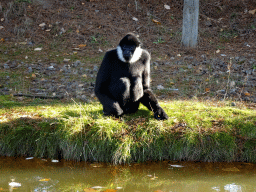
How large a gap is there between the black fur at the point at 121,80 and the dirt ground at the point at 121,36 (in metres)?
2.13

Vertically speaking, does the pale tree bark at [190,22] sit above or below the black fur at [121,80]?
above

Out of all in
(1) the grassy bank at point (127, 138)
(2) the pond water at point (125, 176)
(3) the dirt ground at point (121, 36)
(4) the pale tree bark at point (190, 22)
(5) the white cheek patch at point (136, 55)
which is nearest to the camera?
(2) the pond water at point (125, 176)

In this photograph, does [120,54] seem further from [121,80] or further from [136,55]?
[121,80]

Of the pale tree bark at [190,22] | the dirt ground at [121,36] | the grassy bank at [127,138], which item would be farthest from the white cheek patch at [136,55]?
the pale tree bark at [190,22]

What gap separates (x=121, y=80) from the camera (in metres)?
Result: 4.59

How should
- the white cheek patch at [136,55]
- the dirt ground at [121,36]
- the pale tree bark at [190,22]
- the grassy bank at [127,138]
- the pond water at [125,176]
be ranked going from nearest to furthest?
the pond water at [125,176], the grassy bank at [127,138], the white cheek patch at [136,55], the dirt ground at [121,36], the pale tree bark at [190,22]

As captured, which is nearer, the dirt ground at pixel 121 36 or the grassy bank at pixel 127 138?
the grassy bank at pixel 127 138

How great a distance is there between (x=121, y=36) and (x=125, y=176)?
23.1 ft

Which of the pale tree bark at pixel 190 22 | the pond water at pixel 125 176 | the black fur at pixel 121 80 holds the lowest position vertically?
the pond water at pixel 125 176

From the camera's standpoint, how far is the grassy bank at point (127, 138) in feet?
14.9

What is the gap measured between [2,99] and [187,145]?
3988mm

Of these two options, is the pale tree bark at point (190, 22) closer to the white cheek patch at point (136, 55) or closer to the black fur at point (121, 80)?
the black fur at point (121, 80)

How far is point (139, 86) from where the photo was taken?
4.74m

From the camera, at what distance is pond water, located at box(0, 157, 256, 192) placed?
3.89 meters
